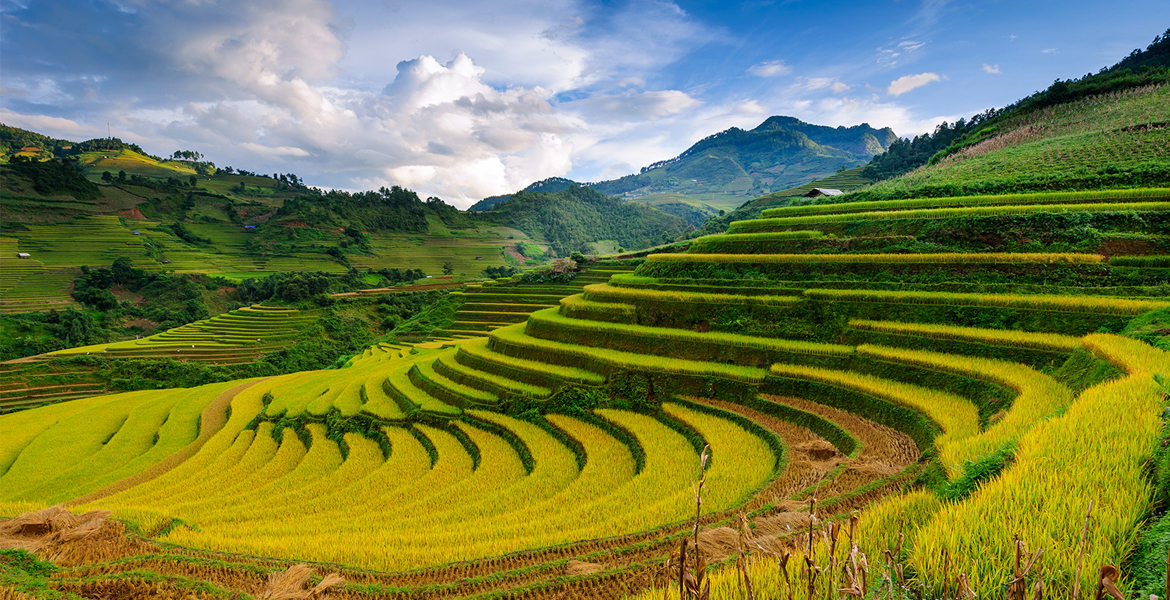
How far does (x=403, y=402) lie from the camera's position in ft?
48.8

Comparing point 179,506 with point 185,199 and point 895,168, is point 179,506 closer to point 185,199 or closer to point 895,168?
point 895,168

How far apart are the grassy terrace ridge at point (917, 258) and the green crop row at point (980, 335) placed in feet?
8.93

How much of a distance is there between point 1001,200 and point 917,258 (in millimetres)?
6252

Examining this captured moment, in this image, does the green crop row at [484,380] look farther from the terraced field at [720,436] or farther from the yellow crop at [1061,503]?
the yellow crop at [1061,503]

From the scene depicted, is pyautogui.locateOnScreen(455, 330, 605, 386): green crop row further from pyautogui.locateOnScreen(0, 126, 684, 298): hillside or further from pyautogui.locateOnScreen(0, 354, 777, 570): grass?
pyautogui.locateOnScreen(0, 126, 684, 298): hillside

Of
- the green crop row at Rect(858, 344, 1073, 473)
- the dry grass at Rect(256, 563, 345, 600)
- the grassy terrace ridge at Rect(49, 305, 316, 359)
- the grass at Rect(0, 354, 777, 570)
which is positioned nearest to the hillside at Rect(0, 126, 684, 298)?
the grassy terrace ridge at Rect(49, 305, 316, 359)

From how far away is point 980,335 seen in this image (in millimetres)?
9625

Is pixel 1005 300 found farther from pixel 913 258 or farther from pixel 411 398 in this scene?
pixel 411 398

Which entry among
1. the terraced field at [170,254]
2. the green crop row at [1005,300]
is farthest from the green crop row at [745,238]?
the terraced field at [170,254]

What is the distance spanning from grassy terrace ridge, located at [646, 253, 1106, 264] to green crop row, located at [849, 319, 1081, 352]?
2.72m

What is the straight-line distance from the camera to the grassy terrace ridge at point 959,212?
12010mm

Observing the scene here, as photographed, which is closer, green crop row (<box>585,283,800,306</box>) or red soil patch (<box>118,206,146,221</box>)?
green crop row (<box>585,283,800,306</box>)

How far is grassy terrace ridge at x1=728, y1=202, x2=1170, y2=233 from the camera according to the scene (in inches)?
473

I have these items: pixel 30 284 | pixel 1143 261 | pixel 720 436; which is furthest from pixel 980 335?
pixel 30 284
